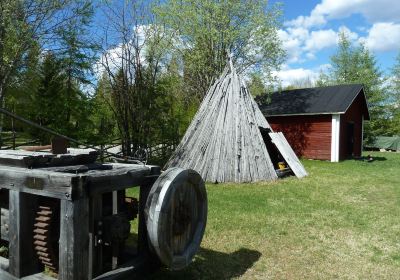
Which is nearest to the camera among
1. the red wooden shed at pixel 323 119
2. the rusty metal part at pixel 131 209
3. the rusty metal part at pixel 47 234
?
the rusty metal part at pixel 47 234

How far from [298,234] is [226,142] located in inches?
259

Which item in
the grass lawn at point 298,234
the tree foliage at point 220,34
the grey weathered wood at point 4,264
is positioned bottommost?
Result: the grass lawn at point 298,234

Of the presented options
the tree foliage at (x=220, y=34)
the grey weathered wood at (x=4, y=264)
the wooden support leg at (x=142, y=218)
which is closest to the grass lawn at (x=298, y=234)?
the wooden support leg at (x=142, y=218)

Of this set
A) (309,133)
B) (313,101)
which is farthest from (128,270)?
(313,101)

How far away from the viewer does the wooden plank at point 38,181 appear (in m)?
3.34

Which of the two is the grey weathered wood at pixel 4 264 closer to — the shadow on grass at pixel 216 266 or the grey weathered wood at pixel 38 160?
the grey weathered wood at pixel 38 160

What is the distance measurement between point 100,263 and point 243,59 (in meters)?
26.0

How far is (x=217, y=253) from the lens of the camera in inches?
227

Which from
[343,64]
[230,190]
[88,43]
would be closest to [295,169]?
[230,190]

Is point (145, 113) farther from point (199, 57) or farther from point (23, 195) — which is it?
point (23, 195)

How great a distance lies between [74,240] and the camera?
3.32 metres

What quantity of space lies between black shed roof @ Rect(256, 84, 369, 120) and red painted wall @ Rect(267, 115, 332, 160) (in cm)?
50

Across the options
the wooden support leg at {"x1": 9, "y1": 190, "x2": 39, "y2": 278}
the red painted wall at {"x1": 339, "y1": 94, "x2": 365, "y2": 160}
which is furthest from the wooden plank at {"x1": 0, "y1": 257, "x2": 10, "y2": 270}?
the red painted wall at {"x1": 339, "y1": 94, "x2": 365, "y2": 160}

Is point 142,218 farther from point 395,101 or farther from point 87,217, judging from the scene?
point 395,101
